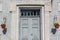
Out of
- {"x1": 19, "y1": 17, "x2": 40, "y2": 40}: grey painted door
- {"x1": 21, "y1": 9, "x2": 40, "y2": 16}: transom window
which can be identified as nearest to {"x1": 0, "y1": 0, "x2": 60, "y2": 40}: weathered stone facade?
{"x1": 19, "y1": 17, "x2": 40, "y2": 40}: grey painted door

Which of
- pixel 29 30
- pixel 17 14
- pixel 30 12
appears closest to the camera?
pixel 17 14

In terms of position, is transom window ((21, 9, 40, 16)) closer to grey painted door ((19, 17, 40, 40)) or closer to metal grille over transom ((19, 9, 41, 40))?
metal grille over transom ((19, 9, 41, 40))

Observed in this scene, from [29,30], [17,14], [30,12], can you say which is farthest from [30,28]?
[17,14]

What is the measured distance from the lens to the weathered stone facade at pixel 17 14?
1236cm

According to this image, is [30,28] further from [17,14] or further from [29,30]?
[17,14]

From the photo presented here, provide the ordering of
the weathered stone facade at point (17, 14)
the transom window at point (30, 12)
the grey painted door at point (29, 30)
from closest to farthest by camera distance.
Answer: the weathered stone facade at point (17, 14), the grey painted door at point (29, 30), the transom window at point (30, 12)

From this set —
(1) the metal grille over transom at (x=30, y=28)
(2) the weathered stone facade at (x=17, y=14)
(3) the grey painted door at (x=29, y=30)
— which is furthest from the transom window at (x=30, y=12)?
(2) the weathered stone facade at (x=17, y=14)

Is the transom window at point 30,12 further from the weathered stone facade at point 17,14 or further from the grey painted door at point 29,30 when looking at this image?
the weathered stone facade at point 17,14

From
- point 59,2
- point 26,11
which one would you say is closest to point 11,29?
point 26,11

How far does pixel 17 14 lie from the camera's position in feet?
41.0

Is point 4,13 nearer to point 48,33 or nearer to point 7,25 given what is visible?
point 7,25

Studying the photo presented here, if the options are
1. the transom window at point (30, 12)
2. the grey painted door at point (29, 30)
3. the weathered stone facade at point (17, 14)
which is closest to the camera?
the weathered stone facade at point (17, 14)

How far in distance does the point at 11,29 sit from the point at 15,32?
267 millimetres

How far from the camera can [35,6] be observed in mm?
12477
